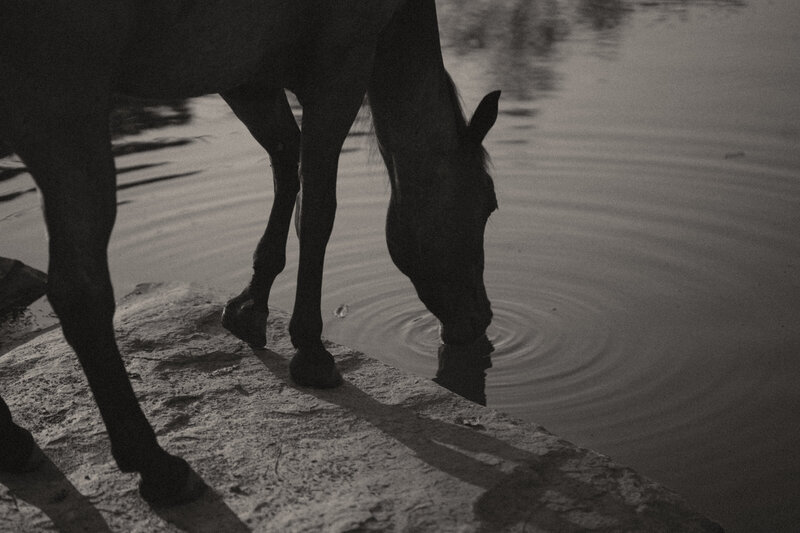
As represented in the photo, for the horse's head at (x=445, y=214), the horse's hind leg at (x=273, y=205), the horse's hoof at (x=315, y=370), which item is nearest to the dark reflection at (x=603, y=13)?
the horse's head at (x=445, y=214)

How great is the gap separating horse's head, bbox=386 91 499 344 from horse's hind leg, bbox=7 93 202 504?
1787 mm

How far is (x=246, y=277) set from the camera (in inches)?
245

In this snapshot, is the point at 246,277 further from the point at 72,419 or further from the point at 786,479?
the point at 786,479

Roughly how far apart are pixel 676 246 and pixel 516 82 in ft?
14.5

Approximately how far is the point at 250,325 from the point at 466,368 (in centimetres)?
114

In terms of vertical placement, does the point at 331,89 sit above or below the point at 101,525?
above

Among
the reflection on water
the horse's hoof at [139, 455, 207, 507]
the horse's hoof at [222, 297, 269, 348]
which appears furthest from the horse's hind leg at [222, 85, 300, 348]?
the reflection on water

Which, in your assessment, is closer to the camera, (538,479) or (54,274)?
(54,274)

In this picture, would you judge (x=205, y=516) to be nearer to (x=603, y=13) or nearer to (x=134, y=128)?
(x=134, y=128)

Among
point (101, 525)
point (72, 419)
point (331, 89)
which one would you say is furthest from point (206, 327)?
point (101, 525)

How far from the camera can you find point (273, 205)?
4.54 meters

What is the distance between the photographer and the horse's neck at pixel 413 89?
4336mm

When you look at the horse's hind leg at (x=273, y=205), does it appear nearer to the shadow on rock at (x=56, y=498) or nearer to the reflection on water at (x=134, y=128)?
the shadow on rock at (x=56, y=498)

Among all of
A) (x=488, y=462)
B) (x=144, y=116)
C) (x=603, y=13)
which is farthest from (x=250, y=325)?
(x=603, y=13)
